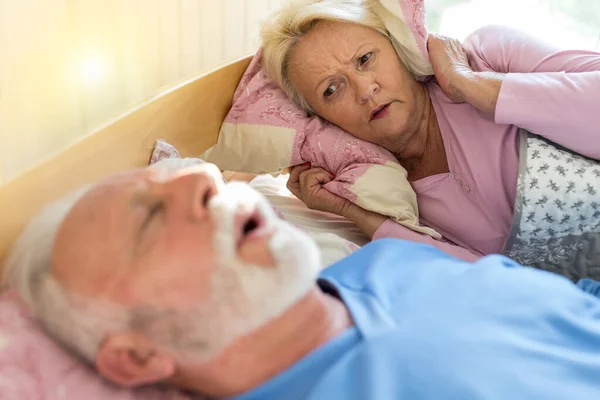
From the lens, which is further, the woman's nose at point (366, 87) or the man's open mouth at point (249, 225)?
the woman's nose at point (366, 87)

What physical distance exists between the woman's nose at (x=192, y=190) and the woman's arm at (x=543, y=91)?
2.63 feet

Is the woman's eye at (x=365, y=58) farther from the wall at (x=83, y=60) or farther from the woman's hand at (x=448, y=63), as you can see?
the wall at (x=83, y=60)

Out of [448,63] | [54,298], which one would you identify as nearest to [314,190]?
[448,63]

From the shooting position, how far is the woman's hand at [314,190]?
4.82 ft

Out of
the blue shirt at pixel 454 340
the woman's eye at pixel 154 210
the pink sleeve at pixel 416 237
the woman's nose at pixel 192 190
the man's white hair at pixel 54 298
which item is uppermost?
the woman's nose at pixel 192 190

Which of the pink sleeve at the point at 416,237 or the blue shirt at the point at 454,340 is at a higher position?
the blue shirt at the point at 454,340

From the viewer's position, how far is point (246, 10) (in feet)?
5.69

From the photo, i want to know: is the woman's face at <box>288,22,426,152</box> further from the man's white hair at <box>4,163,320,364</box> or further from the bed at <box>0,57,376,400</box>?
the man's white hair at <box>4,163,320,364</box>

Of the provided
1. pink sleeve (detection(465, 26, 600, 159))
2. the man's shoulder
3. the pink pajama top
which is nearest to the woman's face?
the pink pajama top

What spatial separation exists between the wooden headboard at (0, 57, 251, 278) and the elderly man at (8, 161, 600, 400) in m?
0.10

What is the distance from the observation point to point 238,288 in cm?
75

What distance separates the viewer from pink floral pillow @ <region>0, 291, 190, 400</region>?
0.77 metres

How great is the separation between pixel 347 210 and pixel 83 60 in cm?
74

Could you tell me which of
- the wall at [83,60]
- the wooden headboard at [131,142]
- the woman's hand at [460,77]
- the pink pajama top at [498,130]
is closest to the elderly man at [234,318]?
the wooden headboard at [131,142]
